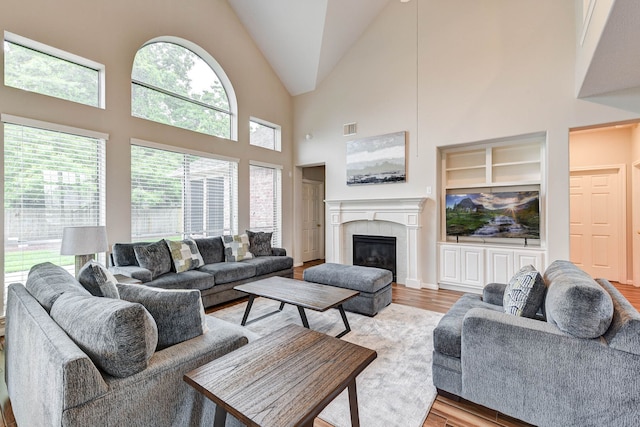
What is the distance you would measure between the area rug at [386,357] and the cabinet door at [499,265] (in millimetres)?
1419

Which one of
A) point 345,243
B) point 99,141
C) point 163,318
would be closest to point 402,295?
point 345,243

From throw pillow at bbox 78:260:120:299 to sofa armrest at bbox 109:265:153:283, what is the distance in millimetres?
1463

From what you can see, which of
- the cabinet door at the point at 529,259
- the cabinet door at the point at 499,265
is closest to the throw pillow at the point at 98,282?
the cabinet door at the point at 499,265

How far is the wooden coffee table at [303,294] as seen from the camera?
2.58 metres

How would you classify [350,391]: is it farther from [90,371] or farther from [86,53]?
[86,53]

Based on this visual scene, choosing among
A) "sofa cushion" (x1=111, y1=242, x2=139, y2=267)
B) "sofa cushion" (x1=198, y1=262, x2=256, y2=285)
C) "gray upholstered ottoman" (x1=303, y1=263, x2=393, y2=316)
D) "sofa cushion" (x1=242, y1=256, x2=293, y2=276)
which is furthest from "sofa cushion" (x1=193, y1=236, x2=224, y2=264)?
"gray upholstered ottoman" (x1=303, y1=263, x2=393, y2=316)

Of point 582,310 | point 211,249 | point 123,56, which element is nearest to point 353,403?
point 582,310

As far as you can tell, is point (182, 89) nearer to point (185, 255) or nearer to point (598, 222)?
point (185, 255)

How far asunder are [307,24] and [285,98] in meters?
1.67

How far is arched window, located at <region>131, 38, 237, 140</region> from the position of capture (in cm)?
412

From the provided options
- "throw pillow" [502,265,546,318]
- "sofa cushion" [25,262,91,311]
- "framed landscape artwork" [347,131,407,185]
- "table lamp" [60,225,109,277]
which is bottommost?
"throw pillow" [502,265,546,318]

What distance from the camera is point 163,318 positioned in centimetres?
148

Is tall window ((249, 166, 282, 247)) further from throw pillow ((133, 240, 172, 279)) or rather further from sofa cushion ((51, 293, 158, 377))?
sofa cushion ((51, 293, 158, 377))

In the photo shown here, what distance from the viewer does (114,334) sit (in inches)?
43.4
